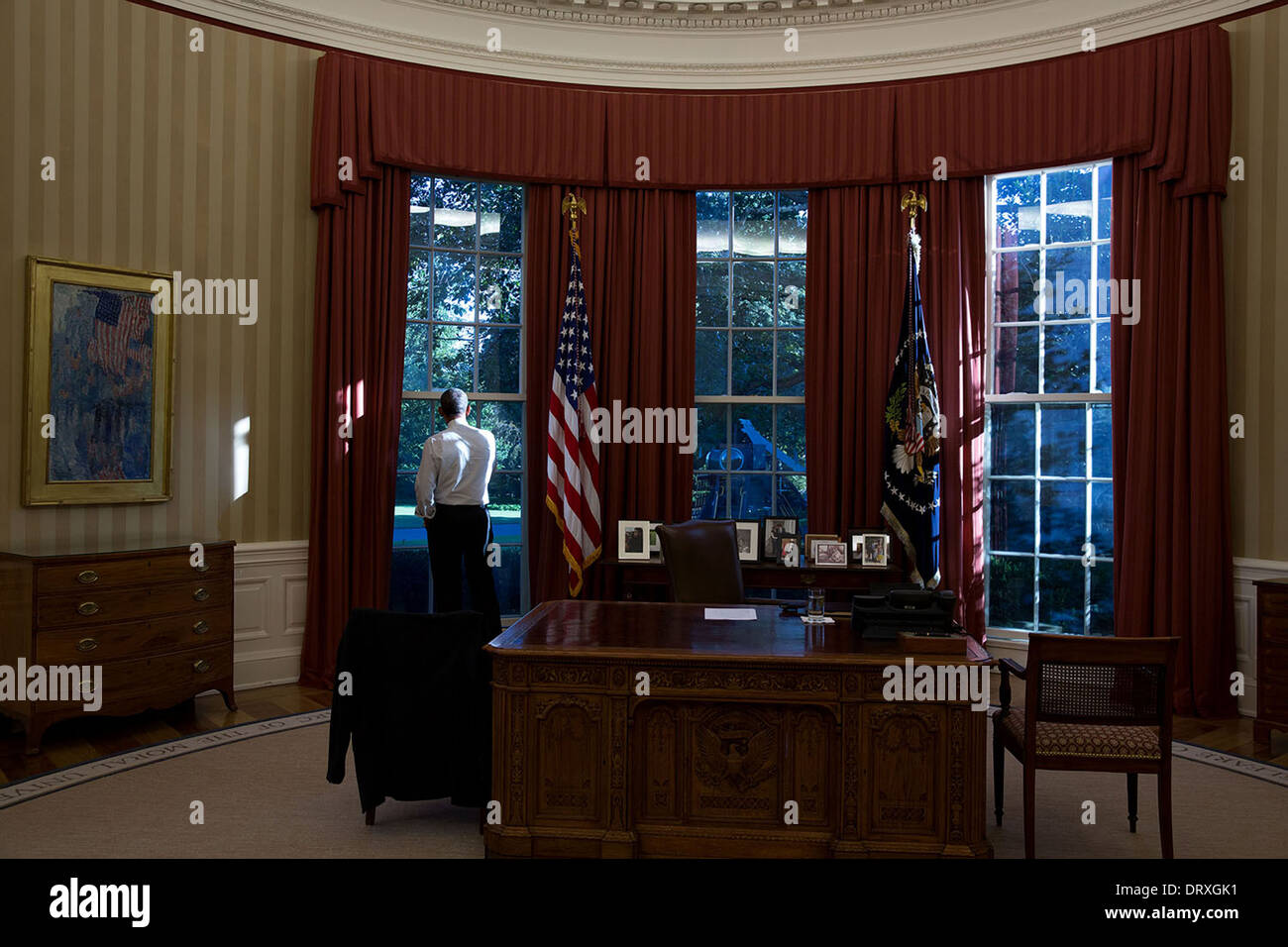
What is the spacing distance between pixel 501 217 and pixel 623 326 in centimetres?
108

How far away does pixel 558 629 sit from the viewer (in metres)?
3.89

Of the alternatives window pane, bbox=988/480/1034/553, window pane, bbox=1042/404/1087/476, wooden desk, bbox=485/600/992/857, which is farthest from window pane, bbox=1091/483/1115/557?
wooden desk, bbox=485/600/992/857

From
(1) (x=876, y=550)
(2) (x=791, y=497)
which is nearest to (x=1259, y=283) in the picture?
(1) (x=876, y=550)

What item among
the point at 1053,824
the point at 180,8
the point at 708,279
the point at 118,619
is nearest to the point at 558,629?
the point at 1053,824

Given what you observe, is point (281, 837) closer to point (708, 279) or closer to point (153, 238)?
point (153, 238)

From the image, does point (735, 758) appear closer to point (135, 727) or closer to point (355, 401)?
point (135, 727)

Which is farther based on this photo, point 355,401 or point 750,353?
point 750,353

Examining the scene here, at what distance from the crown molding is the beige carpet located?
162 inches

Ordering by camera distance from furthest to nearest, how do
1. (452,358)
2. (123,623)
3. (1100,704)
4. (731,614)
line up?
(452,358) < (123,623) < (731,614) < (1100,704)

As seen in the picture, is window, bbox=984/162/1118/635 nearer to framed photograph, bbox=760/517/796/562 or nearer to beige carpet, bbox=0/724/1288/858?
framed photograph, bbox=760/517/796/562

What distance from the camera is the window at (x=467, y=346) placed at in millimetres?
6547

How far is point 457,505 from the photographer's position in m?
5.94

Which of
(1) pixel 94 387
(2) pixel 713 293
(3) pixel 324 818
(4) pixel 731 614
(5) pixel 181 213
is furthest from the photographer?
(2) pixel 713 293

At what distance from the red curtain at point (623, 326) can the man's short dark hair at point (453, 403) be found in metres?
0.76
